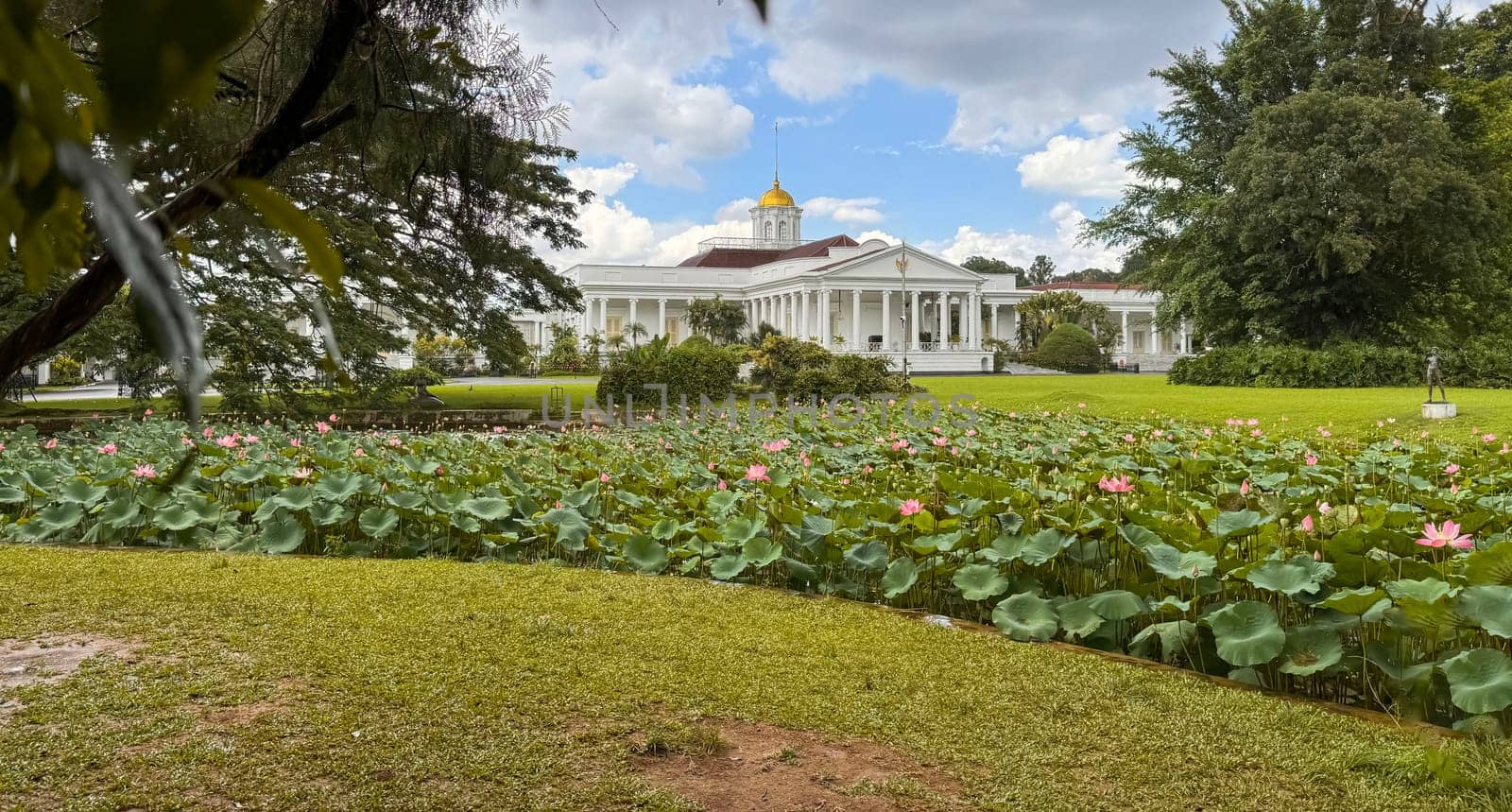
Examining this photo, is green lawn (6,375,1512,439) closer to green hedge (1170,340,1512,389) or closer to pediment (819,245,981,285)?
green hedge (1170,340,1512,389)

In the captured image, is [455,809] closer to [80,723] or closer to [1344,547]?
[80,723]

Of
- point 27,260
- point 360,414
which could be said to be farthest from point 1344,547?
point 360,414

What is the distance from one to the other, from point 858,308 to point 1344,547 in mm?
36072

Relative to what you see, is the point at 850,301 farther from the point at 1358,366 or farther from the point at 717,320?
the point at 1358,366

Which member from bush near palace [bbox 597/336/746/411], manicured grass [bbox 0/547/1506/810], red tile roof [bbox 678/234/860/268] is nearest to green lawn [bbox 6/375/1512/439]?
bush near palace [bbox 597/336/746/411]

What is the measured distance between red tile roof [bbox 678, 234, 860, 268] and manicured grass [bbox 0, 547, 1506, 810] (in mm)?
40266

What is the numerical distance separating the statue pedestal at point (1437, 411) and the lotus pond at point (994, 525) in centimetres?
383

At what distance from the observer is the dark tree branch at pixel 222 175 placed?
84cm

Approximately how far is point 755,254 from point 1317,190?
32.9m

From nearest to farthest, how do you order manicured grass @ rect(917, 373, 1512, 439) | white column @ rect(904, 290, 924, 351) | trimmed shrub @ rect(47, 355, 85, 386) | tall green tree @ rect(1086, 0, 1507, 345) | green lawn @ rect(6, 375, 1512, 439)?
manicured grass @ rect(917, 373, 1512, 439)
green lawn @ rect(6, 375, 1512, 439)
tall green tree @ rect(1086, 0, 1507, 345)
trimmed shrub @ rect(47, 355, 85, 386)
white column @ rect(904, 290, 924, 351)

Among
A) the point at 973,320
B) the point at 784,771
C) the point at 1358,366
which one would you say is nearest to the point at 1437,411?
the point at 1358,366

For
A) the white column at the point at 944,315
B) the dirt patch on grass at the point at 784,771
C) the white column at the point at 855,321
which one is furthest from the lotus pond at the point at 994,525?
the white column at the point at 944,315

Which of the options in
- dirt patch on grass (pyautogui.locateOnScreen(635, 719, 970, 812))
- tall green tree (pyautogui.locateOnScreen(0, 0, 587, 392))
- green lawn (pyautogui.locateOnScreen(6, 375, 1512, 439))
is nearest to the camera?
tall green tree (pyautogui.locateOnScreen(0, 0, 587, 392))

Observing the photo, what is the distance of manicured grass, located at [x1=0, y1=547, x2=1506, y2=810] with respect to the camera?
1587 millimetres
